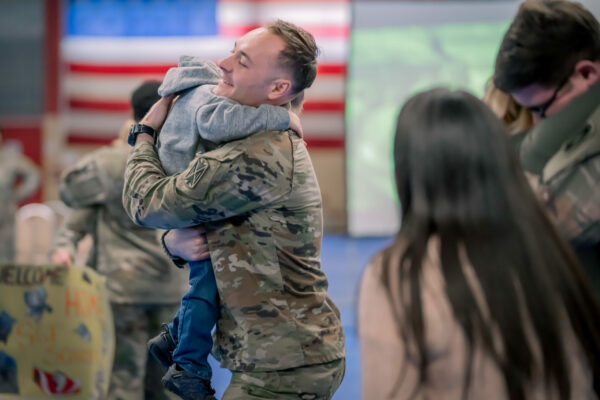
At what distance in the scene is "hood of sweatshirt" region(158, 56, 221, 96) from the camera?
188cm

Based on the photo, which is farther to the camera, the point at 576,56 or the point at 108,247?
the point at 108,247

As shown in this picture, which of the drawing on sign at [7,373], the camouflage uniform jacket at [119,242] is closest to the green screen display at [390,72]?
the camouflage uniform jacket at [119,242]

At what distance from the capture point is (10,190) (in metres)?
5.88

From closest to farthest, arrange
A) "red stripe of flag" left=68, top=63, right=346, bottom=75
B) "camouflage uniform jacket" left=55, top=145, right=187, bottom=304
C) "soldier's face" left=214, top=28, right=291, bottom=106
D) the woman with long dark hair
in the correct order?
1. the woman with long dark hair
2. "soldier's face" left=214, top=28, right=291, bottom=106
3. "camouflage uniform jacket" left=55, top=145, right=187, bottom=304
4. "red stripe of flag" left=68, top=63, right=346, bottom=75

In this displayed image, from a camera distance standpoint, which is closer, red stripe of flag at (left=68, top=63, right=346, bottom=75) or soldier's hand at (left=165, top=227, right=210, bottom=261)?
soldier's hand at (left=165, top=227, right=210, bottom=261)

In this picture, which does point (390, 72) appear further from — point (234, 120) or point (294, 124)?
point (234, 120)

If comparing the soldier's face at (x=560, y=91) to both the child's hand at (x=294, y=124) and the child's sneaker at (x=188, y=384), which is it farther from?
the child's sneaker at (x=188, y=384)

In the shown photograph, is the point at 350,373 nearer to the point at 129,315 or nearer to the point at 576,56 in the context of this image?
the point at 129,315

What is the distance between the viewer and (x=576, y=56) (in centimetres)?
159

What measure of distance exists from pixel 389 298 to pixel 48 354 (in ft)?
7.95

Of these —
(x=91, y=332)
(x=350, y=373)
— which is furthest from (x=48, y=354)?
(x=350, y=373)

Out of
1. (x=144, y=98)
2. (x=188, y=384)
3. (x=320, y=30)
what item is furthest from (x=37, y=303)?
(x=320, y=30)

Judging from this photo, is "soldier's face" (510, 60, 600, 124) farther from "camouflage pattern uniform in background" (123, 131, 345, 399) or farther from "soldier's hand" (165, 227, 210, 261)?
"soldier's hand" (165, 227, 210, 261)

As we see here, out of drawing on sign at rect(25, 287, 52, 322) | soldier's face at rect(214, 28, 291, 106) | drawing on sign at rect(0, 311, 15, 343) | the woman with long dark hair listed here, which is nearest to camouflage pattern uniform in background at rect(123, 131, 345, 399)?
soldier's face at rect(214, 28, 291, 106)
